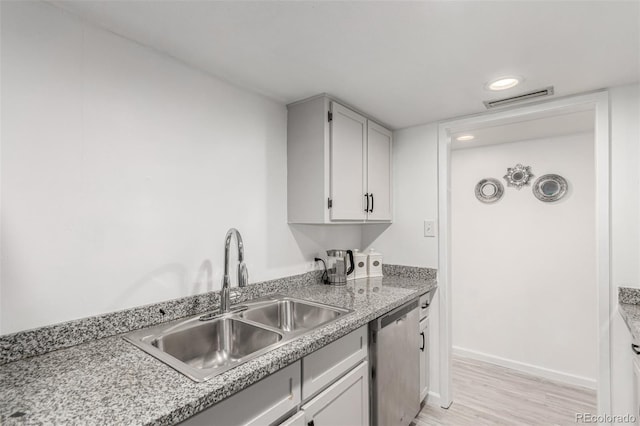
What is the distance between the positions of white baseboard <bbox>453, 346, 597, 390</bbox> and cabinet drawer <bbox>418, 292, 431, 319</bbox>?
1.24 m

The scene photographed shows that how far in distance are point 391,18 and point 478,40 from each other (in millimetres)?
430

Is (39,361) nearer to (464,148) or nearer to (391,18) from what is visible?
(391,18)

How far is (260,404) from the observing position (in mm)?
1007

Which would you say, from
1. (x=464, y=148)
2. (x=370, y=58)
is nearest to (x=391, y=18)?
(x=370, y=58)

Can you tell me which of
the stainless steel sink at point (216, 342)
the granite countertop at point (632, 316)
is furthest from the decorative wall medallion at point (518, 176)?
the stainless steel sink at point (216, 342)

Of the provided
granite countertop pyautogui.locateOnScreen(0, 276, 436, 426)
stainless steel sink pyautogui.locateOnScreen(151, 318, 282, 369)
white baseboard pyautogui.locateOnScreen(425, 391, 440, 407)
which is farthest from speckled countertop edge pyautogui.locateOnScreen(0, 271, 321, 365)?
white baseboard pyautogui.locateOnScreen(425, 391, 440, 407)

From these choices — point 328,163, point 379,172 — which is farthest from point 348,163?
point 379,172

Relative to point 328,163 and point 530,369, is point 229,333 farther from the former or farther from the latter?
point 530,369

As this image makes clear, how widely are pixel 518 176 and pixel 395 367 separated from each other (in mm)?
2188

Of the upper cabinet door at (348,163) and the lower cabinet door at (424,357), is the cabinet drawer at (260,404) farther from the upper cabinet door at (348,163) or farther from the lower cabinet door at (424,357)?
the lower cabinet door at (424,357)

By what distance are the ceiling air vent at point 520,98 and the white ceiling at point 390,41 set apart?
2.9 inches

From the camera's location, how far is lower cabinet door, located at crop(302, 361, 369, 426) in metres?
1.23

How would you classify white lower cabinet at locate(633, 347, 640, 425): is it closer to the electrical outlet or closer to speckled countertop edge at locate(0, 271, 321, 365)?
the electrical outlet

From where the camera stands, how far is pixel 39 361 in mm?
988
